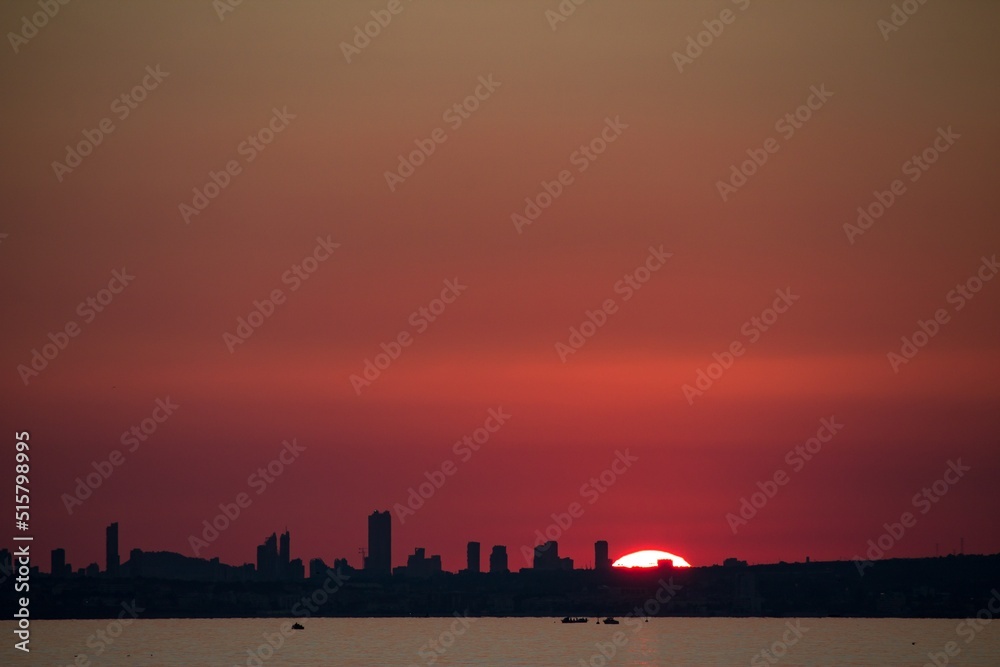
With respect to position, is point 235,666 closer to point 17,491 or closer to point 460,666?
point 460,666

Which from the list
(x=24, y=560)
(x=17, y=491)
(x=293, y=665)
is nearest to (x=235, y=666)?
(x=293, y=665)

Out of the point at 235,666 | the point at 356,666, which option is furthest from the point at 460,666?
the point at 235,666

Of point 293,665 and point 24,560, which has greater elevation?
point 293,665

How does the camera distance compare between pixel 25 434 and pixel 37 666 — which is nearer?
pixel 25 434

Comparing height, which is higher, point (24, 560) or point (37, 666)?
point (37, 666)

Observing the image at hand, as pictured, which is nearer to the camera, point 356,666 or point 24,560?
point 24,560

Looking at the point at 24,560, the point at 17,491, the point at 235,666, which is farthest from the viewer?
the point at 235,666

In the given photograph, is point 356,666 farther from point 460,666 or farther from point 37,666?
point 37,666

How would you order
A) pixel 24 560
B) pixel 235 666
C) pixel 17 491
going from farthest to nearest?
pixel 235 666, pixel 24 560, pixel 17 491
